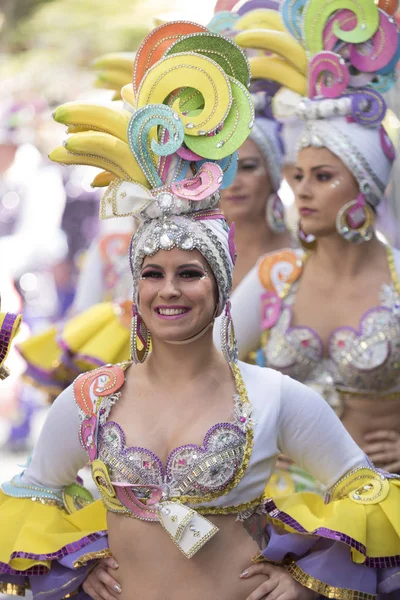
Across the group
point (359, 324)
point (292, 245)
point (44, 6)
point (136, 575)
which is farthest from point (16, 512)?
point (44, 6)

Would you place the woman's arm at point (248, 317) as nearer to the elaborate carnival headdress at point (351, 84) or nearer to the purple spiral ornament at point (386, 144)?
the elaborate carnival headdress at point (351, 84)

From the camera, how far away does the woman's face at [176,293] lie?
9.32 ft

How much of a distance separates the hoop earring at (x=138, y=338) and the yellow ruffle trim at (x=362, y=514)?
543 mm

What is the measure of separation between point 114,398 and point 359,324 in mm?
1395

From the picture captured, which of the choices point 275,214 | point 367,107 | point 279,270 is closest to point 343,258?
point 279,270

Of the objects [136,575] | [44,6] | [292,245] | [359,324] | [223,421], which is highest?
[44,6]

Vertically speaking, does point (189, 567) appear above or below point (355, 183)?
below

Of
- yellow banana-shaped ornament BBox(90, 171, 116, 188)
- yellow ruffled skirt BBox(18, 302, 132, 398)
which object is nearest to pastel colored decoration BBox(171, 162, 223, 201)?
yellow banana-shaped ornament BBox(90, 171, 116, 188)

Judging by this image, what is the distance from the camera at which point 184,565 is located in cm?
282

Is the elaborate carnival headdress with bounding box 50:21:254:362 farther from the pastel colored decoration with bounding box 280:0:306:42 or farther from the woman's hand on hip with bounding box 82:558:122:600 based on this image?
Result: the pastel colored decoration with bounding box 280:0:306:42

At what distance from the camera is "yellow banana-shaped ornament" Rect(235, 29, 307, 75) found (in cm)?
414

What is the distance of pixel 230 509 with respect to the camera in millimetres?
2848

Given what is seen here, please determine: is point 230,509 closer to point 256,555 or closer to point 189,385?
point 256,555

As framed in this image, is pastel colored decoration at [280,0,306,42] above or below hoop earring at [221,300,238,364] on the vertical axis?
above
